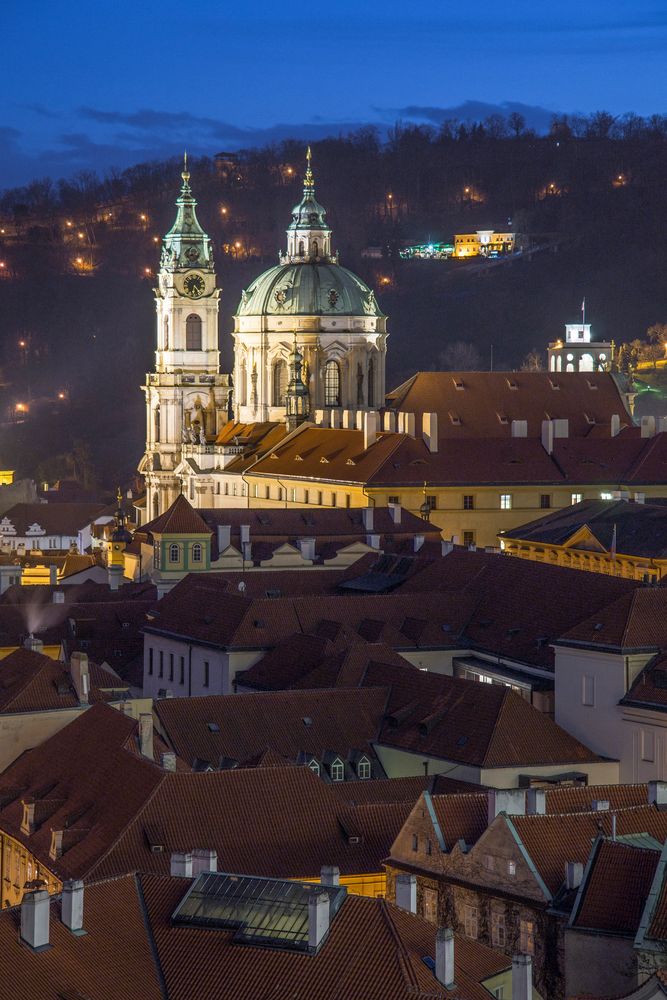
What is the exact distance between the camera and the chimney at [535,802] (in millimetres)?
50719

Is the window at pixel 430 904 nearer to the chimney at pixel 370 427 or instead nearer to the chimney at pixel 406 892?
the chimney at pixel 406 892

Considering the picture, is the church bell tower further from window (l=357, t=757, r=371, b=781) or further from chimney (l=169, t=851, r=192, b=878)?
chimney (l=169, t=851, r=192, b=878)

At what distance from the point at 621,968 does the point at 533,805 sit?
718 centimetres

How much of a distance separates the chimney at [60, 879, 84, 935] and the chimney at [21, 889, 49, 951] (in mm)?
825

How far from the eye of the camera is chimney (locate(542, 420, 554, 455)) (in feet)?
409

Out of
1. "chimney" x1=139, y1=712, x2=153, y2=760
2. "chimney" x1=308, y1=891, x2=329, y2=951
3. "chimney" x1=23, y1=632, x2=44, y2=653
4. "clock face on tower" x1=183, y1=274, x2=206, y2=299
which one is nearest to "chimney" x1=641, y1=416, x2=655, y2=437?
"clock face on tower" x1=183, y1=274, x2=206, y2=299

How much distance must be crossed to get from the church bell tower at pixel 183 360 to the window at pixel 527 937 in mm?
96425

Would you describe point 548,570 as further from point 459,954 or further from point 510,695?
point 459,954

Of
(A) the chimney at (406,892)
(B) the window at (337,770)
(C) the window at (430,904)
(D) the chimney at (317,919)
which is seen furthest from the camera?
(B) the window at (337,770)

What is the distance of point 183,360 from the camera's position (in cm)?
14612

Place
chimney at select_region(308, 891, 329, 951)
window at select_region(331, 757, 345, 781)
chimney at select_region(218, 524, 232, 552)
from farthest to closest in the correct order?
chimney at select_region(218, 524, 232, 552)
window at select_region(331, 757, 345, 781)
chimney at select_region(308, 891, 329, 951)

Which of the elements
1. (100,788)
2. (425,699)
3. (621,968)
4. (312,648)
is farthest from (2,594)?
(621,968)

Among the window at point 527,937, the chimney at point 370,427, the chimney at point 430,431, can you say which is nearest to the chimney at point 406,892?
the window at point 527,937

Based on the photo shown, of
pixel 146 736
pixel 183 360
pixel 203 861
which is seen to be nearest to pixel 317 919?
pixel 203 861
